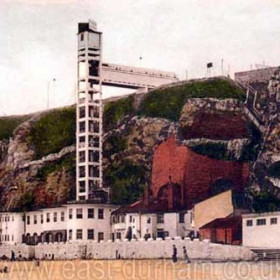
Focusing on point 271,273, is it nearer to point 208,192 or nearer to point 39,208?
point 208,192

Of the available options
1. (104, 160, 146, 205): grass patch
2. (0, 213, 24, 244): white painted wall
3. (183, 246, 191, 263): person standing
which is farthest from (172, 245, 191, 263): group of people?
(0, 213, 24, 244): white painted wall

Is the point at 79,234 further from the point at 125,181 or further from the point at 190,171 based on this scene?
the point at 190,171

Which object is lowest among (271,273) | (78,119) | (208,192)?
(271,273)

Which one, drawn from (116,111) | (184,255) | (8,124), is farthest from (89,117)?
(184,255)

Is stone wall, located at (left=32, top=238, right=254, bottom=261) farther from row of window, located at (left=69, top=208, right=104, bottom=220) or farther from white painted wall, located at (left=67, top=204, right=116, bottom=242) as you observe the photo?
row of window, located at (left=69, top=208, right=104, bottom=220)

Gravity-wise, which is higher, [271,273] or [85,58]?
[85,58]

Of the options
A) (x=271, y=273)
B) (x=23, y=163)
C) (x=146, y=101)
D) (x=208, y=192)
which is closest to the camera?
(x=271, y=273)

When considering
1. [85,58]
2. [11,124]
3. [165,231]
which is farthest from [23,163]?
[165,231]
